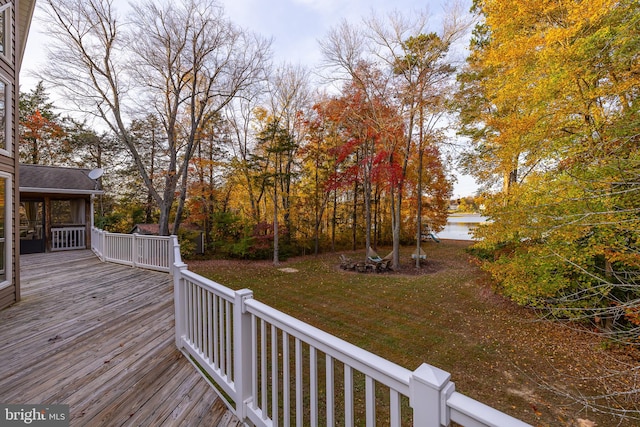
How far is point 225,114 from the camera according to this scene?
498 inches

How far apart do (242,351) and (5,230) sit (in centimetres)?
499

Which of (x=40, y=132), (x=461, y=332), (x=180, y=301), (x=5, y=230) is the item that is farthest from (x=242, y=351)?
(x=40, y=132)

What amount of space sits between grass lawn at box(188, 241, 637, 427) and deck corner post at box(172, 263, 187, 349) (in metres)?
2.78

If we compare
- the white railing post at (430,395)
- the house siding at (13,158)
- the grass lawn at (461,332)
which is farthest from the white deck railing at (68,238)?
the white railing post at (430,395)

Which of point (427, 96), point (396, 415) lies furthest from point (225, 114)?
point (396, 415)

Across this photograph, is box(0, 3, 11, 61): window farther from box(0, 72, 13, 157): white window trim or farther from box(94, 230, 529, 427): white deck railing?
box(94, 230, 529, 427): white deck railing

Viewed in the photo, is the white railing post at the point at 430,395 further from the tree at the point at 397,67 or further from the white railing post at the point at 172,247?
the tree at the point at 397,67

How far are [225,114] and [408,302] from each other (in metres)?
11.5

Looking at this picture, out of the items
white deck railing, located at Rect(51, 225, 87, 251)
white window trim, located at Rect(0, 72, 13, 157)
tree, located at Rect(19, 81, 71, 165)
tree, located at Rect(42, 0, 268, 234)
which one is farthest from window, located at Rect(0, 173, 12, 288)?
tree, located at Rect(19, 81, 71, 165)

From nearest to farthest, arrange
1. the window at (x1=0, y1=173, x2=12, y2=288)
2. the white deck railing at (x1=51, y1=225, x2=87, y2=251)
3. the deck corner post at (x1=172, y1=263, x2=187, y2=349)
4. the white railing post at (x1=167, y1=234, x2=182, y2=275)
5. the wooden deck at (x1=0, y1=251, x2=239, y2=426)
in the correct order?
the wooden deck at (x1=0, y1=251, x2=239, y2=426), the deck corner post at (x1=172, y1=263, x2=187, y2=349), the window at (x1=0, y1=173, x2=12, y2=288), the white railing post at (x1=167, y1=234, x2=182, y2=275), the white deck railing at (x1=51, y1=225, x2=87, y2=251)

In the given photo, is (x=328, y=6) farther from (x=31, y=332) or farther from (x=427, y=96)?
(x=31, y=332)

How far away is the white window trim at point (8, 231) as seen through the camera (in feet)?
13.6

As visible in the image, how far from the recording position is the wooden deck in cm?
209

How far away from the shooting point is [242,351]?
6.32 feet
